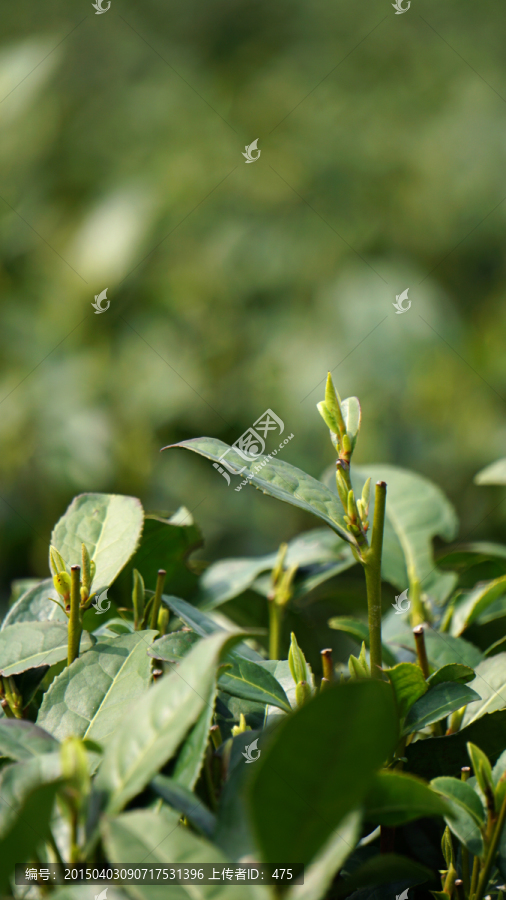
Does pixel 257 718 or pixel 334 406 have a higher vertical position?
pixel 334 406

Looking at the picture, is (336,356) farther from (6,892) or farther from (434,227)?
(6,892)

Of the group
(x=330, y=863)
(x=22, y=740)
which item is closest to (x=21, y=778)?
(x=22, y=740)

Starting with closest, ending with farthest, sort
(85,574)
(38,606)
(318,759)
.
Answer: (318,759), (85,574), (38,606)

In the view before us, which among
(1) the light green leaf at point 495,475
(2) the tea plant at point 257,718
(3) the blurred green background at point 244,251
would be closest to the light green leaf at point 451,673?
(2) the tea plant at point 257,718

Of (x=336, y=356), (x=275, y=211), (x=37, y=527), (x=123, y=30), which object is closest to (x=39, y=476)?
(x=37, y=527)

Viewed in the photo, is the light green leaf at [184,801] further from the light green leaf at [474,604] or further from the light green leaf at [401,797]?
the light green leaf at [474,604]

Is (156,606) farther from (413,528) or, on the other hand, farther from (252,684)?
(413,528)
